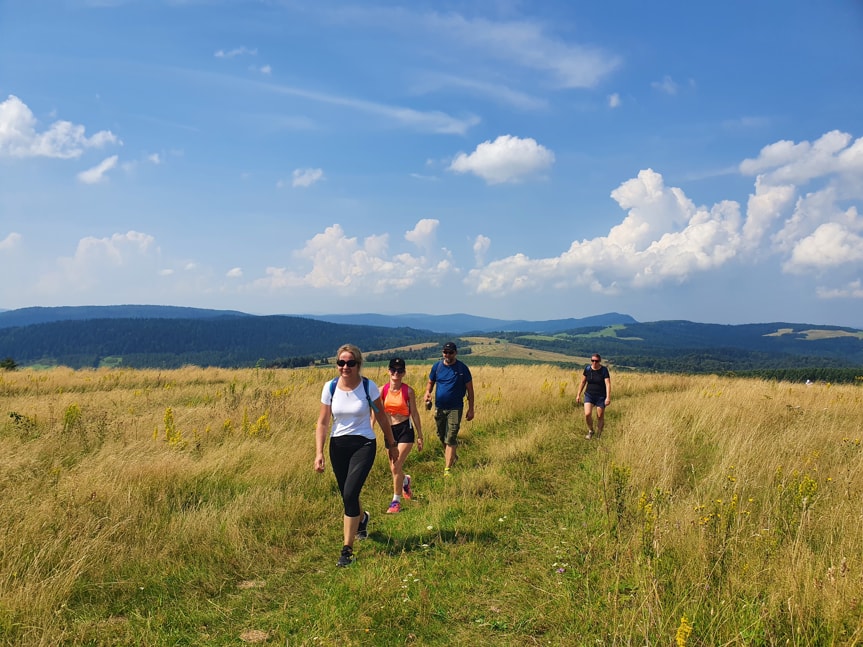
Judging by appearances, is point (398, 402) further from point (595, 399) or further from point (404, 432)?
point (595, 399)

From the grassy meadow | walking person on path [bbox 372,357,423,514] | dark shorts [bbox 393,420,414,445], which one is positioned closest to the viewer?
Result: the grassy meadow

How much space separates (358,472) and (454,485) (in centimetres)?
241

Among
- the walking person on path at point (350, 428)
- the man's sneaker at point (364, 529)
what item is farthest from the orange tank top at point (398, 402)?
the man's sneaker at point (364, 529)

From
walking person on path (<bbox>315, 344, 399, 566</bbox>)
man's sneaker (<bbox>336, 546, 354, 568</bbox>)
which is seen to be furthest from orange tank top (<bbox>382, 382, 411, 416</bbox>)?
man's sneaker (<bbox>336, 546, 354, 568</bbox>)

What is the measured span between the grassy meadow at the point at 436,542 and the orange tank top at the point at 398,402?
1.34 meters

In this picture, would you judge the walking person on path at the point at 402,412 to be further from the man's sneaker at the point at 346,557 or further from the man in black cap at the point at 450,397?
the man's sneaker at the point at 346,557

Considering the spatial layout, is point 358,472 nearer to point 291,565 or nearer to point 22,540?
point 291,565

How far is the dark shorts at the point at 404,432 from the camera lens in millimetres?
6598

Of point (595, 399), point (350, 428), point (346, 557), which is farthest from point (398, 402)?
point (595, 399)

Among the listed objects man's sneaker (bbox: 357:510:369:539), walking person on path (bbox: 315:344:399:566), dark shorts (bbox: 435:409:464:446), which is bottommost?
man's sneaker (bbox: 357:510:369:539)

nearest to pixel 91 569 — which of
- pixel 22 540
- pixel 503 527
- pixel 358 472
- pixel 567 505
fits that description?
pixel 22 540

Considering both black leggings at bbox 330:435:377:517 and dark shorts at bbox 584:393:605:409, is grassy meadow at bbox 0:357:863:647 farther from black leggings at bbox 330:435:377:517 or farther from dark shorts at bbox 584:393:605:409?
dark shorts at bbox 584:393:605:409

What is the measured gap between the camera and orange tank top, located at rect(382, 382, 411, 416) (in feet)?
21.3

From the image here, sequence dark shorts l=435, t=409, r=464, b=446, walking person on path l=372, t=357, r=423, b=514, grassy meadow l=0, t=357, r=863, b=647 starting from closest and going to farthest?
grassy meadow l=0, t=357, r=863, b=647
walking person on path l=372, t=357, r=423, b=514
dark shorts l=435, t=409, r=464, b=446
